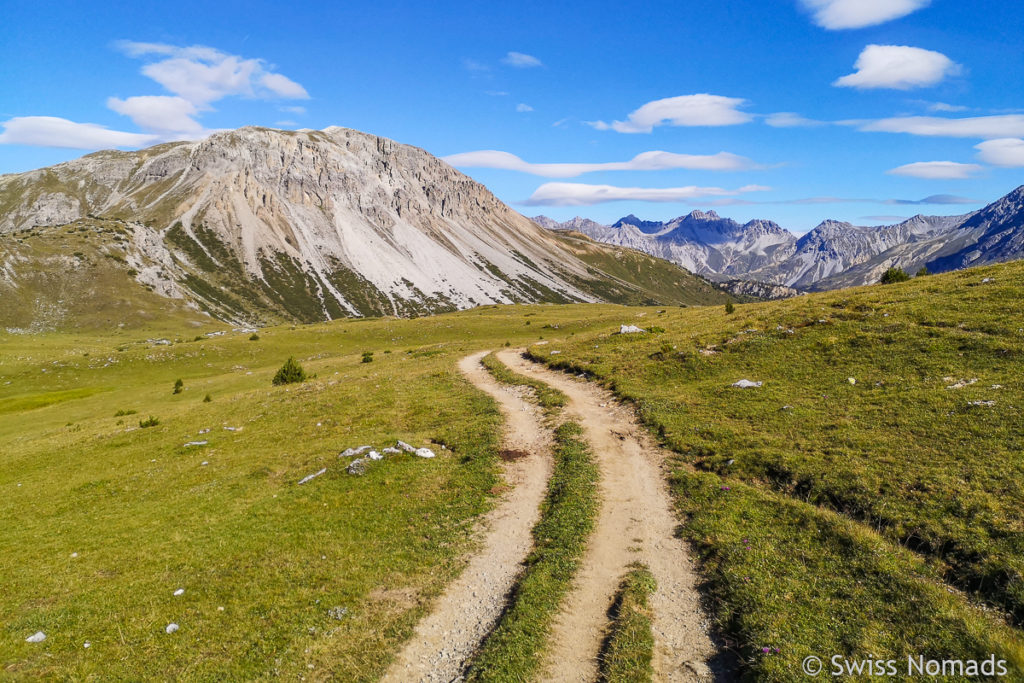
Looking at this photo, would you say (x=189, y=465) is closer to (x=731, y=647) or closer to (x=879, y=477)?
(x=731, y=647)

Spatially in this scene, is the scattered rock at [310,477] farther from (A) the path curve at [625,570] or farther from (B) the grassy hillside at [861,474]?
(B) the grassy hillside at [861,474]

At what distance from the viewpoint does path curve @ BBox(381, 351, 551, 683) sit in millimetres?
11766

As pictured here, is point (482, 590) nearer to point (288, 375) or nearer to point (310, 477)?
point (310, 477)

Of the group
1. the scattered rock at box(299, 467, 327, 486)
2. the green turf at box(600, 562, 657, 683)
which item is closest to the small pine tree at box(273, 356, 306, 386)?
the scattered rock at box(299, 467, 327, 486)

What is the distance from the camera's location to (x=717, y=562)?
14070 mm

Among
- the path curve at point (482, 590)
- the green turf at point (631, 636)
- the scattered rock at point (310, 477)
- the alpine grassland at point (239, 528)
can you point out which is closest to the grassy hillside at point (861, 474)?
the green turf at point (631, 636)

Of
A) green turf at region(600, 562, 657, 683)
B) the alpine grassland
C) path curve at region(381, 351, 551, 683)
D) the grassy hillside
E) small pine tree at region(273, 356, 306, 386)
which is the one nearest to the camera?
green turf at region(600, 562, 657, 683)

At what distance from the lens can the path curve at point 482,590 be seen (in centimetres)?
1177

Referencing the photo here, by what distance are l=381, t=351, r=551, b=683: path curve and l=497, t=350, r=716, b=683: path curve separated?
7.31 feet

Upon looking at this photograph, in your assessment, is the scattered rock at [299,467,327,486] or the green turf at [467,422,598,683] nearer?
the green turf at [467,422,598,683]

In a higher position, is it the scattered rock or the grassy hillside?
the grassy hillside

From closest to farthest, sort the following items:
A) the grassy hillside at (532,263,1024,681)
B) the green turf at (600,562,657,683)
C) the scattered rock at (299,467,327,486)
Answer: the green turf at (600,562,657,683)
the grassy hillside at (532,263,1024,681)
the scattered rock at (299,467,327,486)

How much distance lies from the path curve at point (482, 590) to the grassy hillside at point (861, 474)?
603 centimetres

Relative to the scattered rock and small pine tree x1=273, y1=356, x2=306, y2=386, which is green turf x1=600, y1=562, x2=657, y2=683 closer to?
the scattered rock
